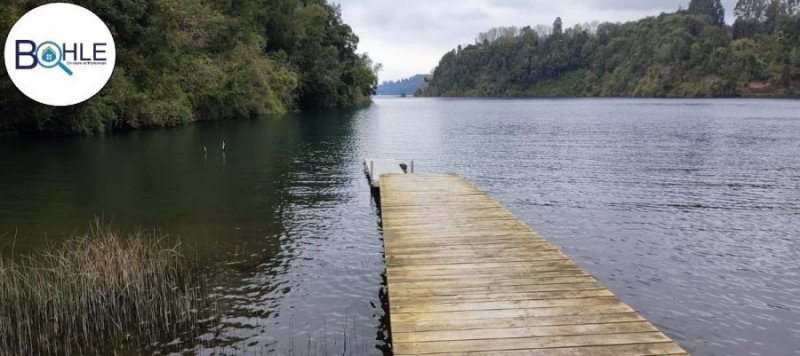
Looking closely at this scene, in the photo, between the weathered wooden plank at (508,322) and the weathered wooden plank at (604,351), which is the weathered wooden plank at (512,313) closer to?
the weathered wooden plank at (508,322)

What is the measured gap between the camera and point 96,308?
377 inches

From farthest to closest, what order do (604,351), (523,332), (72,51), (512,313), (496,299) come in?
1. (72,51)
2. (496,299)
3. (512,313)
4. (523,332)
5. (604,351)

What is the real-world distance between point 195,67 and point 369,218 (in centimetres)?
4217

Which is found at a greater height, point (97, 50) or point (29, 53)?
point (97, 50)

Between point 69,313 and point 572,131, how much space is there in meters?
49.1

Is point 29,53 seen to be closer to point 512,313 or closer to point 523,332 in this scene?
point 512,313

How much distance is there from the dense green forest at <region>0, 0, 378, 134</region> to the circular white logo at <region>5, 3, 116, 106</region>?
2778 millimetres

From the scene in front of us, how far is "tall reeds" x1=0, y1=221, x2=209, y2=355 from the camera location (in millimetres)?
8812

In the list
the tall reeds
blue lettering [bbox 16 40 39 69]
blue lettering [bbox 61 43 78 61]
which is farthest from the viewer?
blue lettering [bbox 16 40 39 69]

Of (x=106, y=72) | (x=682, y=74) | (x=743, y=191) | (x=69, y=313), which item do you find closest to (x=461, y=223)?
(x=69, y=313)

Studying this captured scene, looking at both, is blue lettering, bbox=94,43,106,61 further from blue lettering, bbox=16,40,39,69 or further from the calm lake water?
the calm lake water

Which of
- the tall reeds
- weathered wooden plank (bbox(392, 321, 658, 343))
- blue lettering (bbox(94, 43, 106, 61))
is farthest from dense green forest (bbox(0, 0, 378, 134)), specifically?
weathered wooden plank (bbox(392, 321, 658, 343))

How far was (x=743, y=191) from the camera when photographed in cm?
2238

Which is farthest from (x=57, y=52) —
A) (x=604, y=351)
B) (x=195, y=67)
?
(x=604, y=351)
